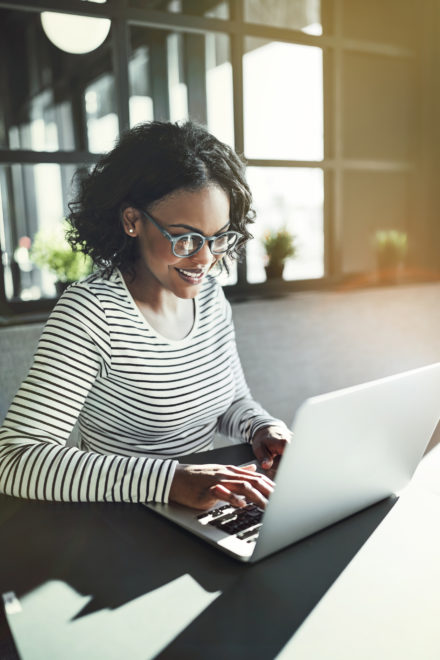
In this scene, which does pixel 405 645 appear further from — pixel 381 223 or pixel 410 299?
pixel 381 223

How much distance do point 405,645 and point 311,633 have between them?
0.32 ft

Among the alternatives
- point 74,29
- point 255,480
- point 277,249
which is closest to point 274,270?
point 277,249

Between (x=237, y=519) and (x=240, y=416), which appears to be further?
(x=240, y=416)

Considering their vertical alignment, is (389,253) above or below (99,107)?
below

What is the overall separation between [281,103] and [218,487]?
9.31 feet

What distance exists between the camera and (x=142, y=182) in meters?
1.25

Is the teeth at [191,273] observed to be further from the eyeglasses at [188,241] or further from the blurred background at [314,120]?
the blurred background at [314,120]

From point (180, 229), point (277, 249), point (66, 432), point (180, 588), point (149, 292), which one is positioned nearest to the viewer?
point (180, 588)

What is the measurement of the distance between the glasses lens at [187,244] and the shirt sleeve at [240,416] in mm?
310

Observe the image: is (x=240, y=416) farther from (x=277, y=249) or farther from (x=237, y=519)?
(x=277, y=249)

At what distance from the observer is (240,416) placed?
1373mm

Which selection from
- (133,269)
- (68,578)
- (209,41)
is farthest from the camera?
(209,41)

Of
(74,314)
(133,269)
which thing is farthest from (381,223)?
(74,314)

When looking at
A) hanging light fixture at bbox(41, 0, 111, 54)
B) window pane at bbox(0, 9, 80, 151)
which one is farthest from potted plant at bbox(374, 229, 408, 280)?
window pane at bbox(0, 9, 80, 151)
